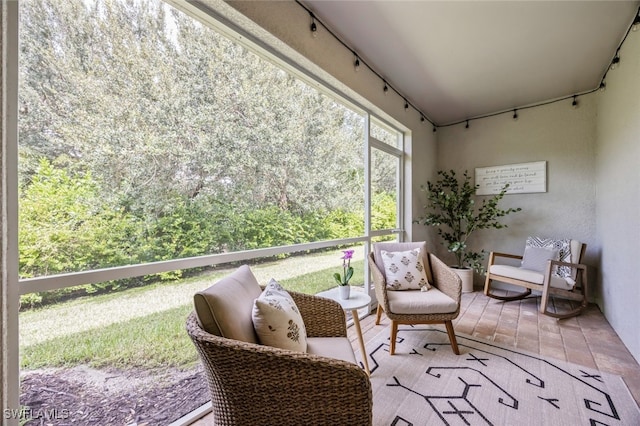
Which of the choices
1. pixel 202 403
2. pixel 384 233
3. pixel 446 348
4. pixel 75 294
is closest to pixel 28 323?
pixel 75 294

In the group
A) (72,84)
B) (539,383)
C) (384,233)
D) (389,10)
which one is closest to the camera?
(72,84)

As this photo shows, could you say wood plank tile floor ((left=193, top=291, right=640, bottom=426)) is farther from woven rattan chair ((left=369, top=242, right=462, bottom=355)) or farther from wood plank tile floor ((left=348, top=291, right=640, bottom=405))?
woven rattan chair ((left=369, top=242, right=462, bottom=355))

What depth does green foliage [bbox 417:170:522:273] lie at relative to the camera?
3590 mm

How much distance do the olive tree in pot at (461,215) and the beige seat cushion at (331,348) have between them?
265 centimetres

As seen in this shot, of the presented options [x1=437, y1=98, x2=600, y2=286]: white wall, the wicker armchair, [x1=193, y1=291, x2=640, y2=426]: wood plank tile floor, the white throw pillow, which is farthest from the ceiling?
[x1=193, y1=291, x2=640, y2=426]: wood plank tile floor

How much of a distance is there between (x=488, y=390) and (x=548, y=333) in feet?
4.20

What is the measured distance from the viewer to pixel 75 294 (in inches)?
41.2

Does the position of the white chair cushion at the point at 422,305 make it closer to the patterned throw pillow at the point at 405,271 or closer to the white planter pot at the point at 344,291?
the patterned throw pillow at the point at 405,271

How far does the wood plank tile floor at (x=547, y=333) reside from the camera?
6.03 ft

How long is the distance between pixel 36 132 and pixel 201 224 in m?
0.74

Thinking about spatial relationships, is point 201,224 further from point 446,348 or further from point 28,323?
point 446,348

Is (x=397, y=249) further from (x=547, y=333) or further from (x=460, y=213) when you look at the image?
(x=460, y=213)

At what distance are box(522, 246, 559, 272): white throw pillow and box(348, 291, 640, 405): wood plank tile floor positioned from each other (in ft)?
1.47

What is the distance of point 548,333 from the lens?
7.57ft
